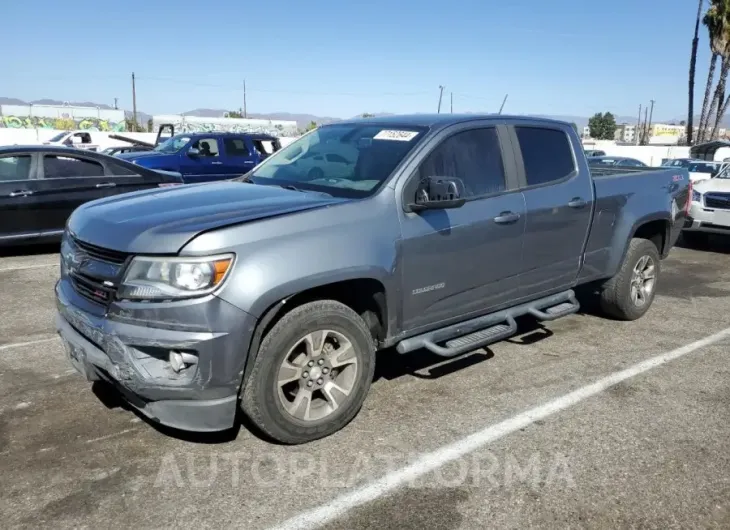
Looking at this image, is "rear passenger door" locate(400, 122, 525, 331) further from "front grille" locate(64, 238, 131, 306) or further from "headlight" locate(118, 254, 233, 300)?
"front grille" locate(64, 238, 131, 306)

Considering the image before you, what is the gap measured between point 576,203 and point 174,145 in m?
11.1

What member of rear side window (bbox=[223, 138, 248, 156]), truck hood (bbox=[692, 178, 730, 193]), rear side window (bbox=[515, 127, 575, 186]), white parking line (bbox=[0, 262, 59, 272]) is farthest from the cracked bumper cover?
rear side window (bbox=[223, 138, 248, 156])

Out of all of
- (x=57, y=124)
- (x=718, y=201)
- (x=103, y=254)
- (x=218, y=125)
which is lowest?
(x=718, y=201)

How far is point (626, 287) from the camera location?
574 cm

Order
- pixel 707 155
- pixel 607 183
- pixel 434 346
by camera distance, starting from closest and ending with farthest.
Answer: pixel 434 346 < pixel 607 183 < pixel 707 155

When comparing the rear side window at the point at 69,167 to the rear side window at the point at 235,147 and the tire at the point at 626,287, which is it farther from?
the tire at the point at 626,287

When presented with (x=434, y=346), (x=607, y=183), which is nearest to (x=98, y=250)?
(x=434, y=346)

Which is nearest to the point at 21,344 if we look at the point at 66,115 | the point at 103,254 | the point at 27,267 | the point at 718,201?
the point at 103,254

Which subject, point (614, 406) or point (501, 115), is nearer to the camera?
point (614, 406)

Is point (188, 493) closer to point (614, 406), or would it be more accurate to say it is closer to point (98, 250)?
point (98, 250)

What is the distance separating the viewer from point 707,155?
76.0 ft

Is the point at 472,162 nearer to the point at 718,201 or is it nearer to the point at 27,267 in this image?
the point at 27,267

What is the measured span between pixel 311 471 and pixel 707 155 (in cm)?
2421

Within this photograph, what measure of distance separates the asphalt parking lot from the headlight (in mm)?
923
